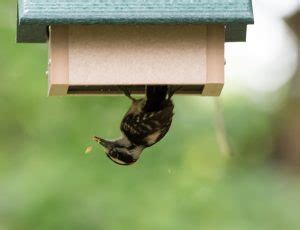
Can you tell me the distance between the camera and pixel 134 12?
9.12 ft

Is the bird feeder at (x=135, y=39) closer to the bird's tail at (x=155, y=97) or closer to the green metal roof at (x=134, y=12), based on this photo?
the green metal roof at (x=134, y=12)

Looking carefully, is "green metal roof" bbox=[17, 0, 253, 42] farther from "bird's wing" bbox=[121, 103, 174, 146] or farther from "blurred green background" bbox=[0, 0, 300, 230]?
"blurred green background" bbox=[0, 0, 300, 230]

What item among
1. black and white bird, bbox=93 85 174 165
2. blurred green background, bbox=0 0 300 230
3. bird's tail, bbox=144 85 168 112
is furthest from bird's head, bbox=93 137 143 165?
blurred green background, bbox=0 0 300 230

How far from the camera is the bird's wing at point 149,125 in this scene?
3090 millimetres

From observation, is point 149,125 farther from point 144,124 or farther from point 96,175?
point 96,175

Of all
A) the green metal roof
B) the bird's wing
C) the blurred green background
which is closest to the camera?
the green metal roof

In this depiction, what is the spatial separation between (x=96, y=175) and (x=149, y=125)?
2.14m

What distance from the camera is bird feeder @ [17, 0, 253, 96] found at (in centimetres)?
277

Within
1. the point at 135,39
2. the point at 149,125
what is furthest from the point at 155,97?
the point at 135,39

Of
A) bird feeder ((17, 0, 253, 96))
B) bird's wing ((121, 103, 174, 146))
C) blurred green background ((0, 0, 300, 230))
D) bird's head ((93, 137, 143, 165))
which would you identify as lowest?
blurred green background ((0, 0, 300, 230))

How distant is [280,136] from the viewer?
843cm

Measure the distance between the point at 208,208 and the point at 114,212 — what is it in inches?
20.2

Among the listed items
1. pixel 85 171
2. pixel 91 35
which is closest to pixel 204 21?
pixel 91 35

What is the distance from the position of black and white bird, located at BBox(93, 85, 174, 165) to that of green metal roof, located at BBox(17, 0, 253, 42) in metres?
0.38
